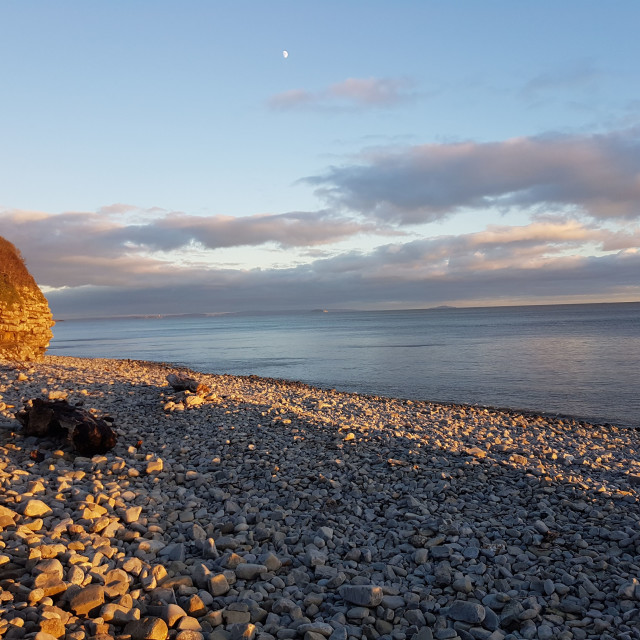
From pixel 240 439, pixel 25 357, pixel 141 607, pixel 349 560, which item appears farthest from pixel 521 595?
pixel 25 357

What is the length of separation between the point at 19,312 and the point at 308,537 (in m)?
24.5

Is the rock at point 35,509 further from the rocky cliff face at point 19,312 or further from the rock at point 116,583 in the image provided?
the rocky cliff face at point 19,312

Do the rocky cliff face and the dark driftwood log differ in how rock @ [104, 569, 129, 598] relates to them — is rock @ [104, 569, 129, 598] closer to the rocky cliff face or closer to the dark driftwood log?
the dark driftwood log

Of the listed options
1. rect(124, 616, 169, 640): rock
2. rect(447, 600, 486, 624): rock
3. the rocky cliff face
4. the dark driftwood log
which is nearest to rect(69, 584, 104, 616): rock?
rect(124, 616, 169, 640): rock

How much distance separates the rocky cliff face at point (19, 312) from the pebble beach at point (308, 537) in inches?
632

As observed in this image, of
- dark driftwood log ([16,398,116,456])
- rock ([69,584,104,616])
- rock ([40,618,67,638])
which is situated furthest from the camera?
dark driftwood log ([16,398,116,456])

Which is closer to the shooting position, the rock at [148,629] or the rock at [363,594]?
the rock at [148,629]

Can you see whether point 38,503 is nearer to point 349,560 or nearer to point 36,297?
point 349,560

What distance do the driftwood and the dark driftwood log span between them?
5.61 meters

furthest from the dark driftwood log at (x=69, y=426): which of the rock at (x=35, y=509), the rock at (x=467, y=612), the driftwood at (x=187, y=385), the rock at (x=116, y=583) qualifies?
the rock at (x=467, y=612)

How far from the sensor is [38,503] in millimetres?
6930

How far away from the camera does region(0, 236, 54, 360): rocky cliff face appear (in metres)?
25.2

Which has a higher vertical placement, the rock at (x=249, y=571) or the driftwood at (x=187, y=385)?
the driftwood at (x=187, y=385)

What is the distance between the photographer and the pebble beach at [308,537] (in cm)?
519
